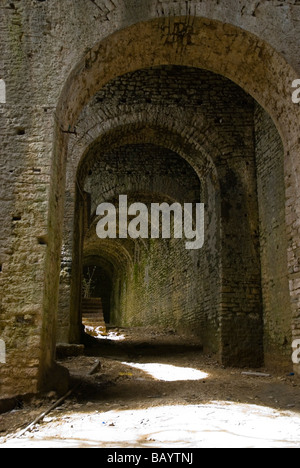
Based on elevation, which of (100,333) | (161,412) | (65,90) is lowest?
(100,333)

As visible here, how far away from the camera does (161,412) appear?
3.88 meters

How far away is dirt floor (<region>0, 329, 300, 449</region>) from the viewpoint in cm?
288

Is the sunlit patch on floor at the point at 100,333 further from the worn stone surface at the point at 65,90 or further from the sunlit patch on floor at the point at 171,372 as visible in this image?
the worn stone surface at the point at 65,90

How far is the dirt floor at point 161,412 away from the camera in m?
2.88

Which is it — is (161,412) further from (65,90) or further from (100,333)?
(100,333)

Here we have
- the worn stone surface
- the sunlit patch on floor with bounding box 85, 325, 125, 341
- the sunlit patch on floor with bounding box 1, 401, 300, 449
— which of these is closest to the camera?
the sunlit patch on floor with bounding box 1, 401, 300, 449

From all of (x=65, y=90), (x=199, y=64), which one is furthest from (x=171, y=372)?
(x=199, y=64)

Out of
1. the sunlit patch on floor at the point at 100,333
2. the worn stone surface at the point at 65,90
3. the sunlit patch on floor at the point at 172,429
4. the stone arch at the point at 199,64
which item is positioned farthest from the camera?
the sunlit patch on floor at the point at 100,333

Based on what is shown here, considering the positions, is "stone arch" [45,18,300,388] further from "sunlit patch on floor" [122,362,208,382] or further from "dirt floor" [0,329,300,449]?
"sunlit patch on floor" [122,362,208,382]

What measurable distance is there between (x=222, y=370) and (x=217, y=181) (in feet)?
12.7

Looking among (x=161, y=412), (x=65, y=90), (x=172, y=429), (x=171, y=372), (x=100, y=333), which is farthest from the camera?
(x=100, y=333)

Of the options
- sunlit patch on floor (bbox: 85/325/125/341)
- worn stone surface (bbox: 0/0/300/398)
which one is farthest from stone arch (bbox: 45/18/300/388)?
sunlit patch on floor (bbox: 85/325/125/341)

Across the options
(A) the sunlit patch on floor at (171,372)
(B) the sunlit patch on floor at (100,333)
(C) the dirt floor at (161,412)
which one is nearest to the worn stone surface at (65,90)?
(C) the dirt floor at (161,412)
